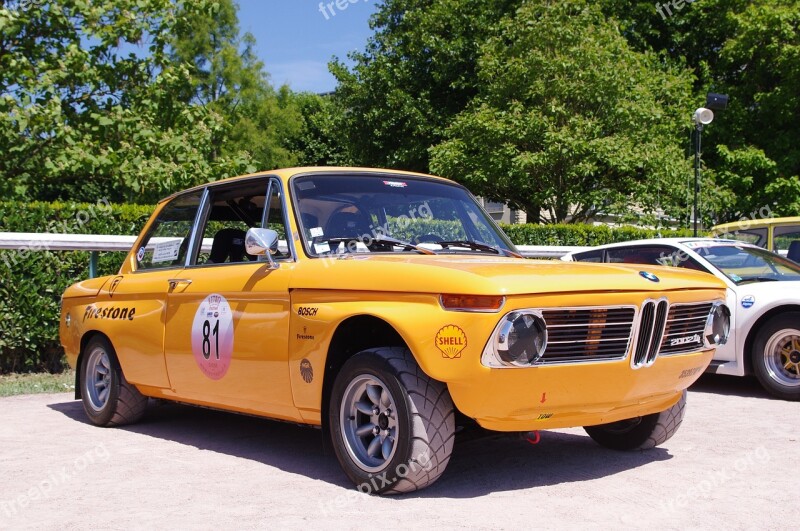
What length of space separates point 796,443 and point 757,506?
1.99 metres

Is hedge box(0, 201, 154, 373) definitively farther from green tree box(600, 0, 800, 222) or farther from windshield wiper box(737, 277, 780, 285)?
green tree box(600, 0, 800, 222)

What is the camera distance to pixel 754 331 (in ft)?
29.2

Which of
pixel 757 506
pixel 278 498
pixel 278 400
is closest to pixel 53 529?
pixel 278 498

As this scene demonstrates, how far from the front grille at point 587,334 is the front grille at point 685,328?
41 centimetres

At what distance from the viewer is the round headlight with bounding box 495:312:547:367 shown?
4.38 metres

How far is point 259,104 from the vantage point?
52.0 m

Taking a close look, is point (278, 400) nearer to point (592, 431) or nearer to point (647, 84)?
point (592, 431)

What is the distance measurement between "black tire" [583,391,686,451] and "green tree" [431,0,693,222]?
870 inches

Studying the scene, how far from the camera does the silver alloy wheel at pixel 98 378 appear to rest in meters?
7.25

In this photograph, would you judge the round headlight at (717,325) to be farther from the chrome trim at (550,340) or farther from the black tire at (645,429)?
the chrome trim at (550,340)

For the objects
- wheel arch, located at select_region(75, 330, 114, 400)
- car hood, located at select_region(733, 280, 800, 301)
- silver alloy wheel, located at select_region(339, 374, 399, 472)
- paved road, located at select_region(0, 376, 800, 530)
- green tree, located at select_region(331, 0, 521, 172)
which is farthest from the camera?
green tree, located at select_region(331, 0, 521, 172)

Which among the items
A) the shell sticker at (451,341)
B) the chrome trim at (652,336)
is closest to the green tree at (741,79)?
the chrome trim at (652,336)

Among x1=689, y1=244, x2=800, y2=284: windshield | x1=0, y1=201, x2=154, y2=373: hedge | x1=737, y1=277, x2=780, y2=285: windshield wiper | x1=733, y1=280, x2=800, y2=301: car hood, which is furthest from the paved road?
x1=0, y1=201, x2=154, y2=373: hedge

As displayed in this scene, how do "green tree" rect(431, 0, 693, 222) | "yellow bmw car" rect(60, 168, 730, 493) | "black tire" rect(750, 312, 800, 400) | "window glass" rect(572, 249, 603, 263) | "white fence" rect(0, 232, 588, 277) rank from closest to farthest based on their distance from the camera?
"yellow bmw car" rect(60, 168, 730, 493)
"black tire" rect(750, 312, 800, 400)
"white fence" rect(0, 232, 588, 277)
"window glass" rect(572, 249, 603, 263)
"green tree" rect(431, 0, 693, 222)
